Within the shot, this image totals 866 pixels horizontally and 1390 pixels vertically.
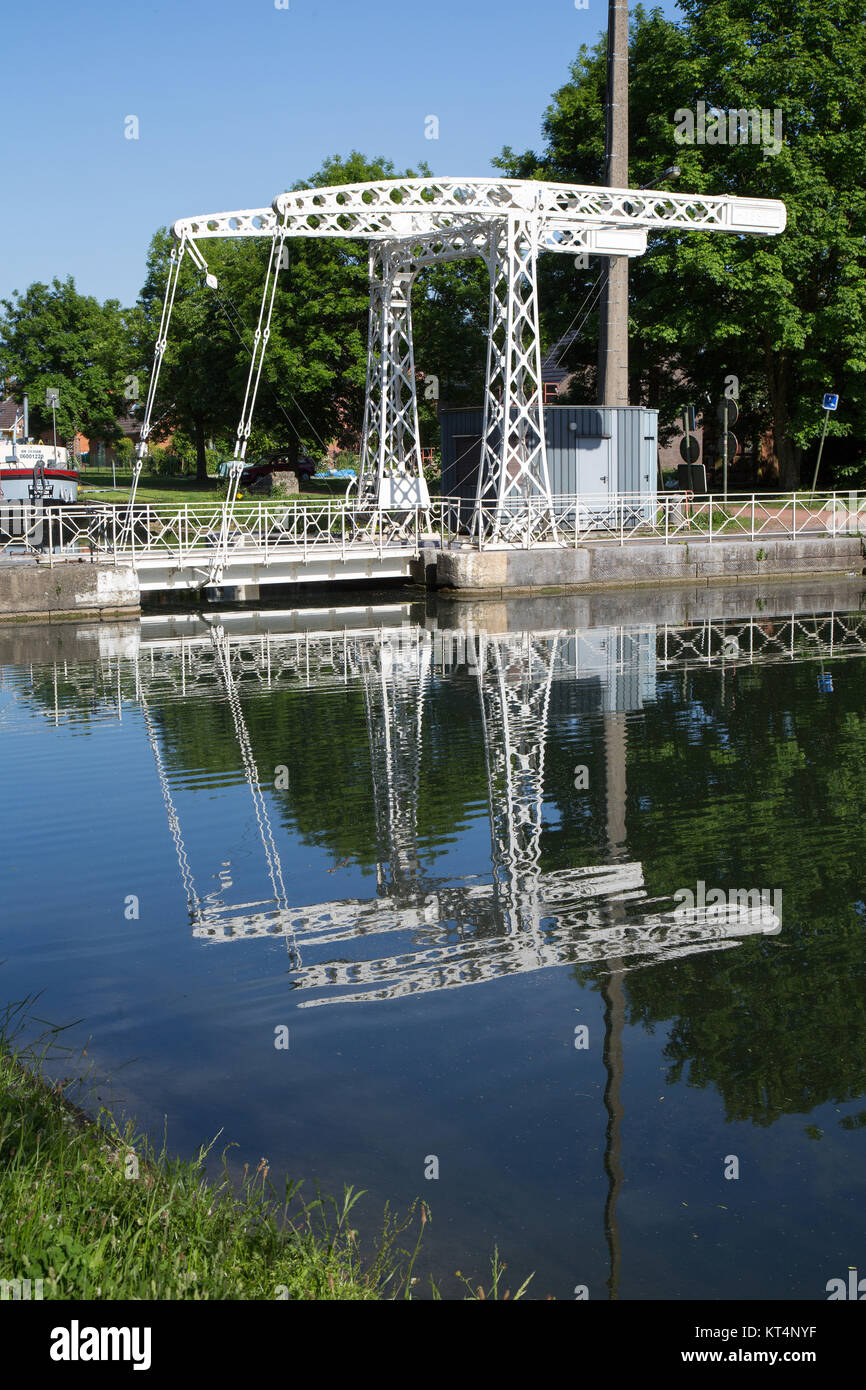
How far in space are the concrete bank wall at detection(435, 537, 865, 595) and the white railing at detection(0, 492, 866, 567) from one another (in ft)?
1.88

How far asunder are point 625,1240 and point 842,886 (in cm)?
494

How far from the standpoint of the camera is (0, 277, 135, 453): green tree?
222ft

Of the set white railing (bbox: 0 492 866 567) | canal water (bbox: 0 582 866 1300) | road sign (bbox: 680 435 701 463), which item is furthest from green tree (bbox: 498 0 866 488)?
canal water (bbox: 0 582 866 1300)

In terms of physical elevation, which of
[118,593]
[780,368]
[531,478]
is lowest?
[118,593]

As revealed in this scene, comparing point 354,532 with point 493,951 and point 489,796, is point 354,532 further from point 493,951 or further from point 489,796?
point 493,951

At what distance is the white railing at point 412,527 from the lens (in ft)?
97.3

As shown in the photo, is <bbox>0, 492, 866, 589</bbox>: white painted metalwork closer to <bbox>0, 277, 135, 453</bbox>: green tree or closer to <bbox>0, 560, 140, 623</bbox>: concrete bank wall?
<bbox>0, 560, 140, 623</bbox>: concrete bank wall

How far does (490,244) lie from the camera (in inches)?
1175

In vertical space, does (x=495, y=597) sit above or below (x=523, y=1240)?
above

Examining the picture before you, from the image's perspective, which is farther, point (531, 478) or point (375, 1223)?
point (531, 478)

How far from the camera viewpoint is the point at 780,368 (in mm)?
40969

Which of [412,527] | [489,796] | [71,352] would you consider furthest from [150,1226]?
[71,352]
